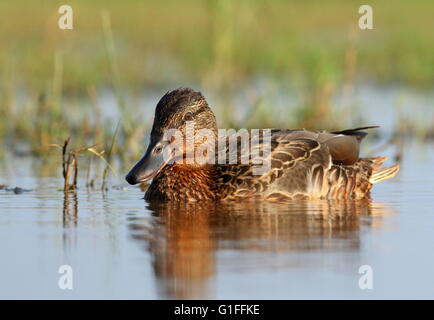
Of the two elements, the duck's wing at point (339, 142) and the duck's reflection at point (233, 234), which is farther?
the duck's wing at point (339, 142)

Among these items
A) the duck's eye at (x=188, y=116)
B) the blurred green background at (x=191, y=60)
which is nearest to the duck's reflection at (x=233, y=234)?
the duck's eye at (x=188, y=116)

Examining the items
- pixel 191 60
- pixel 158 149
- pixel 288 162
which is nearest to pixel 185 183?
pixel 158 149

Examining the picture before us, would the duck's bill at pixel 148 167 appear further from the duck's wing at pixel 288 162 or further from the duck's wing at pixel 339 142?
the duck's wing at pixel 339 142

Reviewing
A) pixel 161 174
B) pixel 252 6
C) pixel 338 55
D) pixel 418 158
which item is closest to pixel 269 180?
pixel 161 174

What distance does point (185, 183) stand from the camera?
9484 mm

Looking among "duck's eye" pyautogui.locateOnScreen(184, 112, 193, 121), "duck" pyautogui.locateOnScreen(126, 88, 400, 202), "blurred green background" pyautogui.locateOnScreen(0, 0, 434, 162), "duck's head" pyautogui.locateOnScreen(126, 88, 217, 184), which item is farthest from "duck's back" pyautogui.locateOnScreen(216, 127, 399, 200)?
"blurred green background" pyautogui.locateOnScreen(0, 0, 434, 162)

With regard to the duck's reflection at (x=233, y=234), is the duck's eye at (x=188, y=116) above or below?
above

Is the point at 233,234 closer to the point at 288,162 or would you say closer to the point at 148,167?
the point at 148,167

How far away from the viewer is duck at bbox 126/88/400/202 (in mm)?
9320

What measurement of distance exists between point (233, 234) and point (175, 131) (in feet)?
6.50

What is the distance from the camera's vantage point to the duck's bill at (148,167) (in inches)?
360

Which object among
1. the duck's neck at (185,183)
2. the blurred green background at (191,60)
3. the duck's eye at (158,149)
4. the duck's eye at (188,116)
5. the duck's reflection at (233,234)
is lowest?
the duck's reflection at (233,234)

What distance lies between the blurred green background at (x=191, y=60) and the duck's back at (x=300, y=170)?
1.43m

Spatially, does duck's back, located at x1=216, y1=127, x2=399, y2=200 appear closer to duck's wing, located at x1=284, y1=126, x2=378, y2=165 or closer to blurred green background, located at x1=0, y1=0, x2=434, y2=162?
duck's wing, located at x1=284, y1=126, x2=378, y2=165
